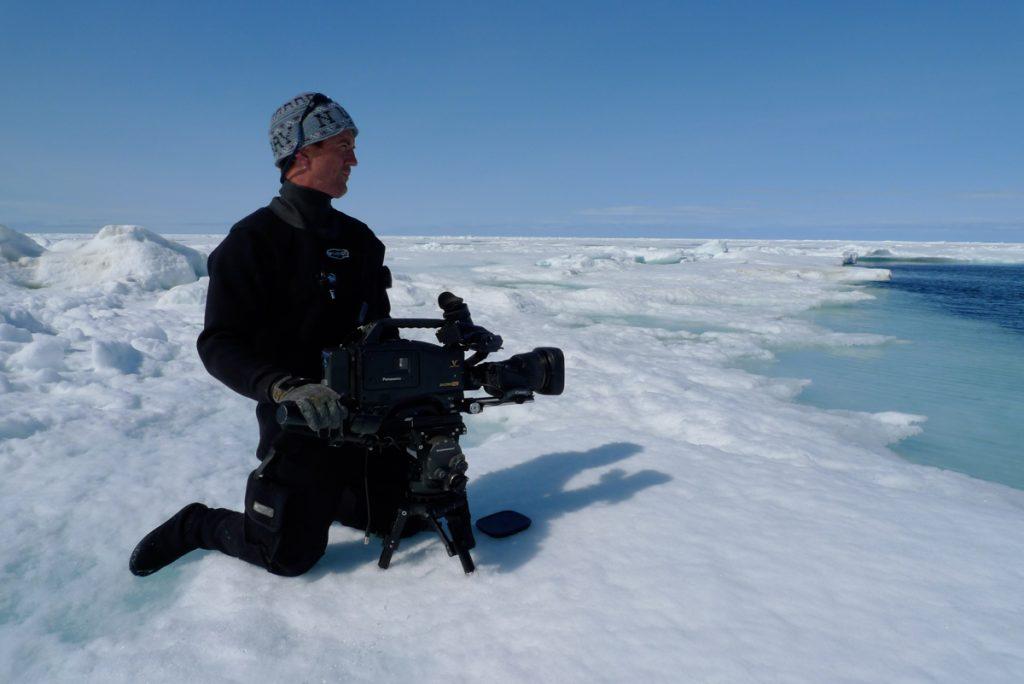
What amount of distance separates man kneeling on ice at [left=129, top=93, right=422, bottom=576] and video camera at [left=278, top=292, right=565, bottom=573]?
24 centimetres

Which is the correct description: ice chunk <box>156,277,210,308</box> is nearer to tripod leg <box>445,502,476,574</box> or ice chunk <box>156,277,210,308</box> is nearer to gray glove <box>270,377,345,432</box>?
tripod leg <box>445,502,476,574</box>

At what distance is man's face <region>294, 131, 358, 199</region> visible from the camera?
2234mm

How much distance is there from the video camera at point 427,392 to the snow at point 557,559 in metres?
0.30

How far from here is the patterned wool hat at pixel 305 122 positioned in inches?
84.9

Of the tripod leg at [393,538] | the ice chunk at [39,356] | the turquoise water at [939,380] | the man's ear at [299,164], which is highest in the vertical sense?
the man's ear at [299,164]

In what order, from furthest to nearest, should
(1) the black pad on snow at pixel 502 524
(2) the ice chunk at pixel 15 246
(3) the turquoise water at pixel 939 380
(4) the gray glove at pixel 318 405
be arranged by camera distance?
(2) the ice chunk at pixel 15 246 < (3) the turquoise water at pixel 939 380 < (1) the black pad on snow at pixel 502 524 < (4) the gray glove at pixel 318 405

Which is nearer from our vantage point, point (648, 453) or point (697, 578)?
point (697, 578)

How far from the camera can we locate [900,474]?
10.6 ft

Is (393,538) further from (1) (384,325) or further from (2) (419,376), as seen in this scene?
(1) (384,325)

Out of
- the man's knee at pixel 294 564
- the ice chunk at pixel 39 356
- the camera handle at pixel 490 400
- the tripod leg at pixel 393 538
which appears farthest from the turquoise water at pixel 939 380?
the ice chunk at pixel 39 356

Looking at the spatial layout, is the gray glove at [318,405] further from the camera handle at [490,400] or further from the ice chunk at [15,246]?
the ice chunk at [15,246]

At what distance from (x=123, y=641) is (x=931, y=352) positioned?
10283 mm

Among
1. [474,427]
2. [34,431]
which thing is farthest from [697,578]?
[34,431]

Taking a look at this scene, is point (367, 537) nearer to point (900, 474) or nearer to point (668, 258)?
point (900, 474)
